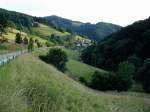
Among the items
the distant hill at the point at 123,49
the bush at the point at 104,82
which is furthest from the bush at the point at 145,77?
the distant hill at the point at 123,49

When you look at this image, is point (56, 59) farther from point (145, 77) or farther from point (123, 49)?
point (123, 49)

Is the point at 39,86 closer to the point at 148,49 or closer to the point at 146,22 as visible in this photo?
the point at 148,49

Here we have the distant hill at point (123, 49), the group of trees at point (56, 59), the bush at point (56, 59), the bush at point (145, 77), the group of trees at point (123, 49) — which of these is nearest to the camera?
the bush at point (145, 77)

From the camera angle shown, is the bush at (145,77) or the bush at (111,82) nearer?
the bush at (111,82)

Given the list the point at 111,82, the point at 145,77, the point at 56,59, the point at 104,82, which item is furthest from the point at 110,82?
the point at 56,59

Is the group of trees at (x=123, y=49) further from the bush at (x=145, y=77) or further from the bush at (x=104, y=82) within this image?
the bush at (x=104, y=82)

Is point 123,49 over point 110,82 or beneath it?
over

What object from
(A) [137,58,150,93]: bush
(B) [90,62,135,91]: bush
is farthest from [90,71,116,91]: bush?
(A) [137,58,150,93]: bush


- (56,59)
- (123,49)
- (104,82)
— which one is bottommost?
(104,82)

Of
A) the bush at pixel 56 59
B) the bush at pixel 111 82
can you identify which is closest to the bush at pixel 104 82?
the bush at pixel 111 82

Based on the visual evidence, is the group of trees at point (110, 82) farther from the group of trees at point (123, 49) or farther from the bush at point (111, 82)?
the group of trees at point (123, 49)

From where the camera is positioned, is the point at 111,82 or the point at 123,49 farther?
the point at 123,49

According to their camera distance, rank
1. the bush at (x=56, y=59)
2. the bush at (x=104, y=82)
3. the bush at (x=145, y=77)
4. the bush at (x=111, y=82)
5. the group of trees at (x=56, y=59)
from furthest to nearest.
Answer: the bush at (x=56, y=59)
the group of trees at (x=56, y=59)
the bush at (x=145, y=77)
the bush at (x=111, y=82)
the bush at (x=104, y=82)

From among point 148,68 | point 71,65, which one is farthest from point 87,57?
point 148,68
